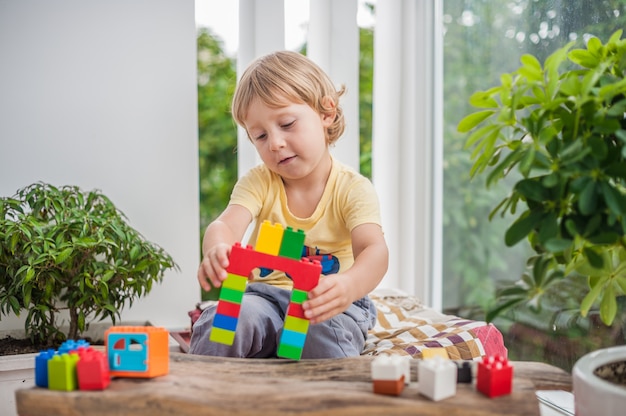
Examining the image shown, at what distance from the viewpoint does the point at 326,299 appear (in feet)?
3.51

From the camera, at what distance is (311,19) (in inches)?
86.7

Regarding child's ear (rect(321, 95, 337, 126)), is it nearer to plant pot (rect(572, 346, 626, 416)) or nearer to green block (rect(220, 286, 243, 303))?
green block (rect(220, 286, 243, 303))

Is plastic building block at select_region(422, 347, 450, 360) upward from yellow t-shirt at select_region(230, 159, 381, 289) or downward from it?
downward

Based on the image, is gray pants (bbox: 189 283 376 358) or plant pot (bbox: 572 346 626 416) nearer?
plant pot (bbox: 572 346 626 416)

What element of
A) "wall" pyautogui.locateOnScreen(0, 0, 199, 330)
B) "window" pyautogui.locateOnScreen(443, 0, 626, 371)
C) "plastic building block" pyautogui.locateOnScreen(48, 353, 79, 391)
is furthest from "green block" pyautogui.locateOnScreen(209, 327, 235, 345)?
"wall" pyautogui.locateOnScreen(0, 0, 199, 330)

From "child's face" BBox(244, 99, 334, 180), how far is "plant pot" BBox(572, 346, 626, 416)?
704 mm

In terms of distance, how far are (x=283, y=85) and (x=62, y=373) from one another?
2.44 ft

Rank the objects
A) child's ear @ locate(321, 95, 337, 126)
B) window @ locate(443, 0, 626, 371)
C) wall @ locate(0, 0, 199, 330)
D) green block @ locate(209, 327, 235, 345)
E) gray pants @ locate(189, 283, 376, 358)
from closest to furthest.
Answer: green block @ locate(209, 327, 235, 345)
gray pants @ locate(189, 283, 376, 358)
child's ear @ locate(321, 95, 337, 126)
window @ locate(443, 0, 626, 371)
wall @ locate(0, 0, 199, 330)

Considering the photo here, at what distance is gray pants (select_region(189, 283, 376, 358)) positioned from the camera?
1.26 metres

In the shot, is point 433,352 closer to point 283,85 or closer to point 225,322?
point 225,322

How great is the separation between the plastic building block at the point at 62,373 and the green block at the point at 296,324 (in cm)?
33

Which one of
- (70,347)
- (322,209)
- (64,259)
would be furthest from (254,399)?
(64,259)

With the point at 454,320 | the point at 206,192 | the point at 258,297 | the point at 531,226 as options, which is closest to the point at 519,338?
the point at 454,320

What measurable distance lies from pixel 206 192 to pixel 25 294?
1.89 meters
